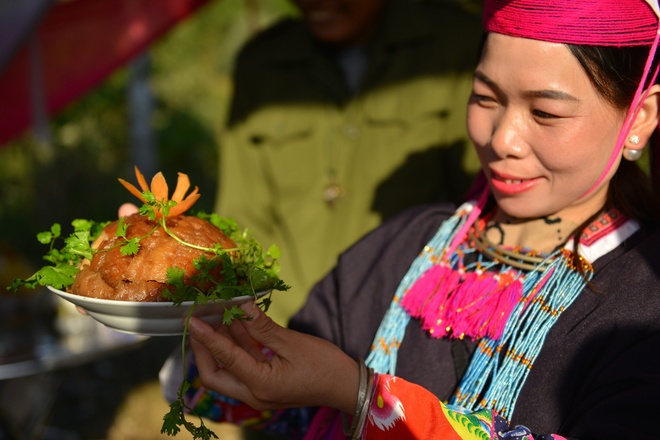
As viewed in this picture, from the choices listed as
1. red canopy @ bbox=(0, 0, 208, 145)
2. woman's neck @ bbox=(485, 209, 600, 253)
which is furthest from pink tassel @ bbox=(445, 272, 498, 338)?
red canopy @ bbox=(0, 0, 208, 145)

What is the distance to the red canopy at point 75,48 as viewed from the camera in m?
5.36

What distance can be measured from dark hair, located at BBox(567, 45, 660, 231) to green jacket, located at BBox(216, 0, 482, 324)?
3.84ft

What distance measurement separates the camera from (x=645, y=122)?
187 cm

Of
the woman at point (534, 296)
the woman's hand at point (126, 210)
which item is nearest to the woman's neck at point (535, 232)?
the woman at point (534, 296)

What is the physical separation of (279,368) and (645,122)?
1.10 meters

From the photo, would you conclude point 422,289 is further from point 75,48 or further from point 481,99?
point 75,48

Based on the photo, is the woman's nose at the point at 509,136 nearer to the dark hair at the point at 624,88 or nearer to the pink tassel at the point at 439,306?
the dark hair at the point at 624,88

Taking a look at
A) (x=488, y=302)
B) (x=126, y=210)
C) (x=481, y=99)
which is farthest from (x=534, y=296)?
(x=126, y=210)

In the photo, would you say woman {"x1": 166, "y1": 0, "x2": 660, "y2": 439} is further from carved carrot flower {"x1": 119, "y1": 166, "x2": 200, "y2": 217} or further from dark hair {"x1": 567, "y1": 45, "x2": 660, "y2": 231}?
carved carrot flower {"x1": 119, "y1": 166, "x2": 200, "y2": 217}

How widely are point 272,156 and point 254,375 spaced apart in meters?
2.09

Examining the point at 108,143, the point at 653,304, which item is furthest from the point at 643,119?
the point at 108,143

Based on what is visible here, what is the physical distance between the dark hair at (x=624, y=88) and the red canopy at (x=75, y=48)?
4117mm

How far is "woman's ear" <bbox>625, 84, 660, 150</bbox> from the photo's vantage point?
1.86m

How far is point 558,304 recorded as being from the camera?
6.02 feet
